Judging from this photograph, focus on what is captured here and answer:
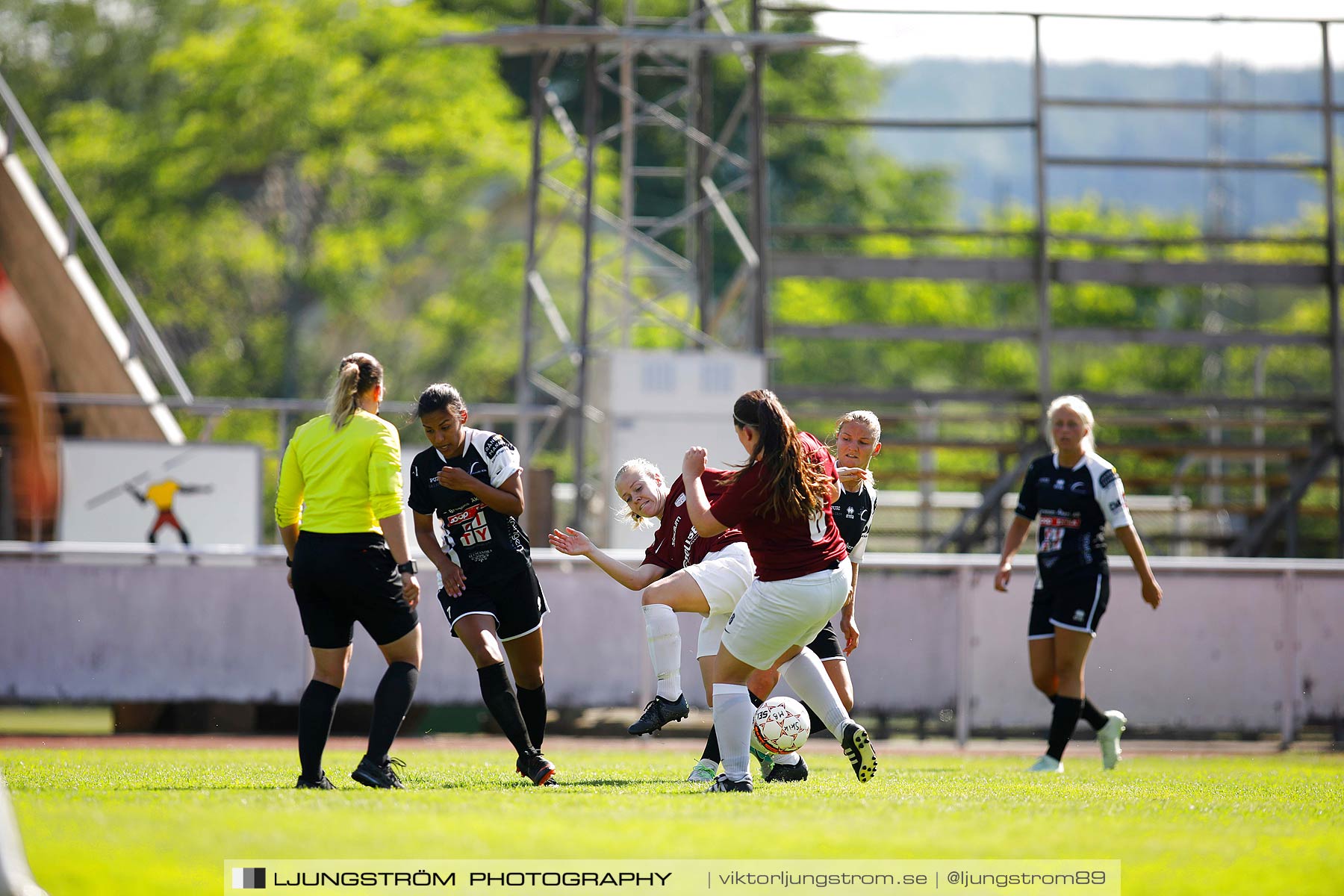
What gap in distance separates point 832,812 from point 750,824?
657 mm

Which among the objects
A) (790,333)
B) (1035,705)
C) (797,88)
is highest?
(797,88)

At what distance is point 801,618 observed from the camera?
24.5 ft

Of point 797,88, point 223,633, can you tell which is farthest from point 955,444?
point 797,88

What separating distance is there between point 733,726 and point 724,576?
1069 mm

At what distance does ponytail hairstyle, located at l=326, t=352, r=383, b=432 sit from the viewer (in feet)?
26.0

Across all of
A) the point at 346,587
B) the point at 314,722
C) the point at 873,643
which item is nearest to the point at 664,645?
the point at 346,587

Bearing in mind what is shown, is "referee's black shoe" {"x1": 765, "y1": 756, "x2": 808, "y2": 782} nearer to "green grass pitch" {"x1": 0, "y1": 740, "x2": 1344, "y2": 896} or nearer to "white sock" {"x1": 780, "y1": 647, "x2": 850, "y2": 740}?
"green grass pitch" {"x1": 0, "y1": 740, "x2": 1344, "y2": 896}

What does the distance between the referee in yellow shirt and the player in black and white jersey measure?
3976 mm

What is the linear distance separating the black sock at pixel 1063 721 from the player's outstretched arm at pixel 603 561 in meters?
2.81

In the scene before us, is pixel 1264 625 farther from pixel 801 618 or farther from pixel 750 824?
pixel 750 824

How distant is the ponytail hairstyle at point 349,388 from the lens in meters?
7.93

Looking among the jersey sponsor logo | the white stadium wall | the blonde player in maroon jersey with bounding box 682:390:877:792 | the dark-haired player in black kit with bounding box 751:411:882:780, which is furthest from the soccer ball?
the white stadium wall

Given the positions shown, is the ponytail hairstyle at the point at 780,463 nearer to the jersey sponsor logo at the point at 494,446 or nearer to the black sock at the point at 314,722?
the jersey sponsor logo at the point at 494,446

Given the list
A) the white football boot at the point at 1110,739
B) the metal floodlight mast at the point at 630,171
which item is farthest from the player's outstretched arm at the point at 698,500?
the metal floodlight mast at the point at 630,171
